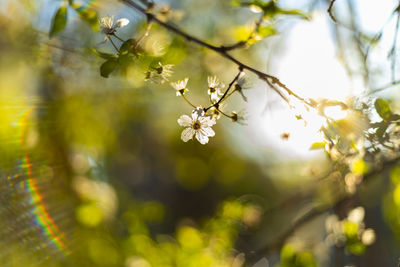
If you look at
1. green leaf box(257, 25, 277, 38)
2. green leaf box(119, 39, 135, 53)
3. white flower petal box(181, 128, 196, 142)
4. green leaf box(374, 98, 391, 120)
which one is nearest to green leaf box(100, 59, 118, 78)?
green leaf box(119, 39, 135, 53)

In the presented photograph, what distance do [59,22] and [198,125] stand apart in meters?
0.26

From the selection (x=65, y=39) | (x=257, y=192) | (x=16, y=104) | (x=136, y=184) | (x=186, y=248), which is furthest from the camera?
(x=136, y=184)

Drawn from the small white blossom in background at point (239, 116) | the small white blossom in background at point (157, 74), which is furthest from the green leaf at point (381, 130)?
the small white blossom in background at point (157, 74)

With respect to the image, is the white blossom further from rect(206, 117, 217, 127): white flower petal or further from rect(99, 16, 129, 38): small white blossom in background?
rect(206, 117, 217, 127): white flower petal

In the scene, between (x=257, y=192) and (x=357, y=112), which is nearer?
(x=357, y=112)

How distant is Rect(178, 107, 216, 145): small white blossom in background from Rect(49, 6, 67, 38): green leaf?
0.23 m

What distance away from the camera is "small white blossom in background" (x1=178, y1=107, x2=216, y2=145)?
423 millimetres

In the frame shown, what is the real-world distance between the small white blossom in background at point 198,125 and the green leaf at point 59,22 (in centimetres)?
23

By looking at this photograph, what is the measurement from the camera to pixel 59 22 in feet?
1.61

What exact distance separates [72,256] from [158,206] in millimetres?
336

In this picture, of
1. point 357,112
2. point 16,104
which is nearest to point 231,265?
point 357,112

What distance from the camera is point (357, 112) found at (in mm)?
446

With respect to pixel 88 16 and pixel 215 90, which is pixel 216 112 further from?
pixel 88 16

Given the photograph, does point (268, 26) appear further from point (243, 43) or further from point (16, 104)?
point (16, 104)
